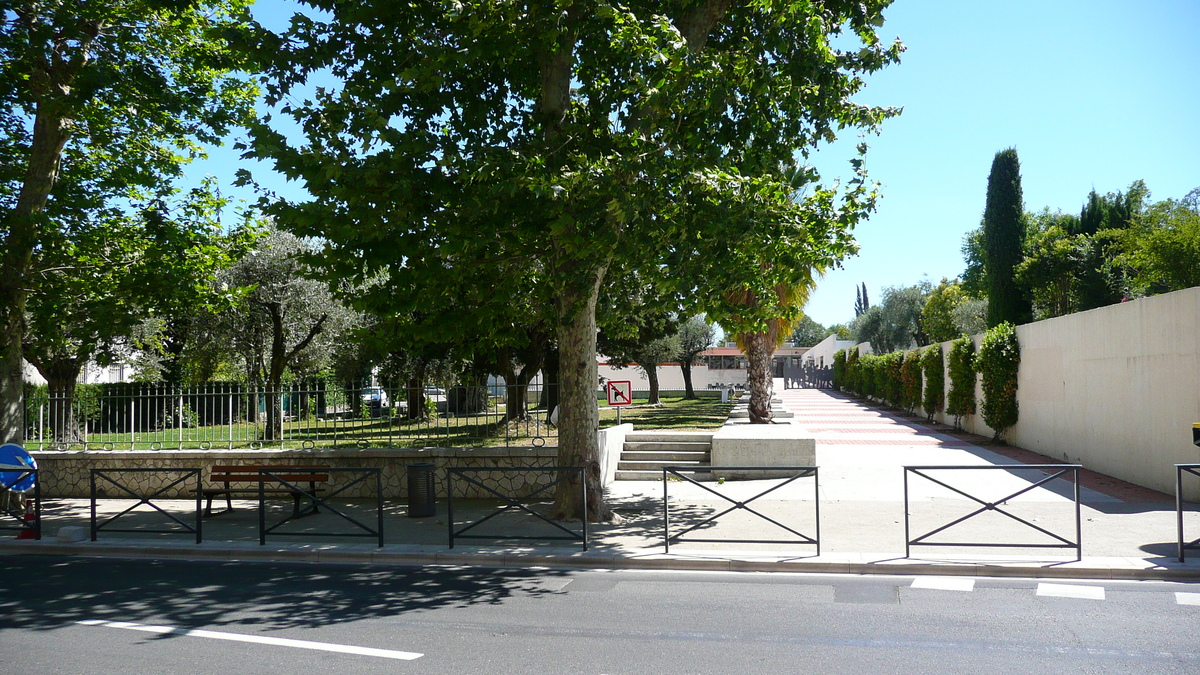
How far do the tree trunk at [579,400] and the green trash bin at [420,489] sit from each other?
2.08 metres

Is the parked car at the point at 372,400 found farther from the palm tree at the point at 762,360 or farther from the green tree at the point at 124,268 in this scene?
the palm tree at the point at 762,360

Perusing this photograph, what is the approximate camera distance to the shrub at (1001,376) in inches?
708

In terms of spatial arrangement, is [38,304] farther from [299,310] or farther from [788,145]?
[788,145]

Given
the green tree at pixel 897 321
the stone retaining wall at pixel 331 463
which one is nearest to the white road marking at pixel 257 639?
the stone retaining wall at pixel 331 463

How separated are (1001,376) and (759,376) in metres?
5.86

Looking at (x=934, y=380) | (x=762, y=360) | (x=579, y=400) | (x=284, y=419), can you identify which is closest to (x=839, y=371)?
(x=934, y=380)

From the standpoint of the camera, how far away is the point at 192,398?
13641 mm

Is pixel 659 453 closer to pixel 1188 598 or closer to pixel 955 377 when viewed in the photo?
pixel 1188 598

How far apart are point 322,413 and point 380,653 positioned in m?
8.57

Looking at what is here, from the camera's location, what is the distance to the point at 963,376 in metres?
21.3

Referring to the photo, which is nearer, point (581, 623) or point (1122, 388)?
point (581, 623)

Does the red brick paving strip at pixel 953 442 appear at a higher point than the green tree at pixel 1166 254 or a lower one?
lower

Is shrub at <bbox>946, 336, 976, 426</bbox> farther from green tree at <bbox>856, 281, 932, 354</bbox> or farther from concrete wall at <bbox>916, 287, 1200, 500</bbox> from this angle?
green tree at <bbox>856, 281, 932, 354</bbox>

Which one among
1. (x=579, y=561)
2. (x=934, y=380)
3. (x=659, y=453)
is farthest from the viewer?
(x=934, y=380)
